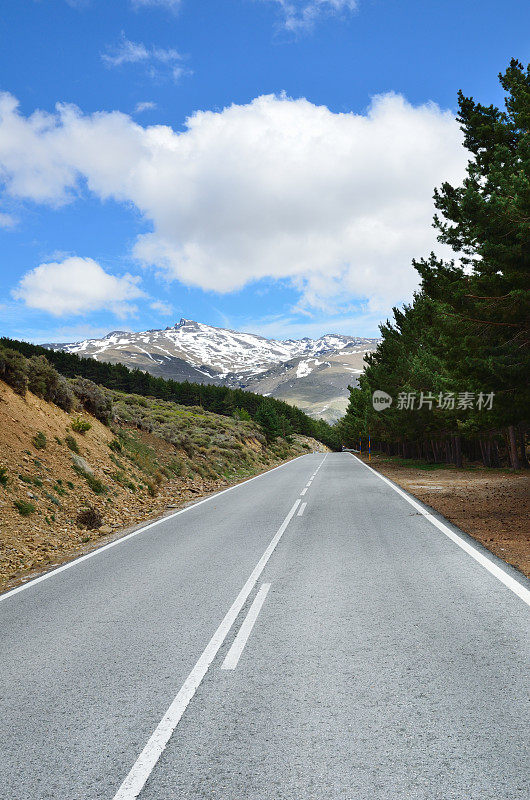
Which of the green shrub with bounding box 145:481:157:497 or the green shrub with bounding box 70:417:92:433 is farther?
the green shrub with bounding box 145:481:157:497

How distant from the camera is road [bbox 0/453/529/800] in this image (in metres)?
2.64

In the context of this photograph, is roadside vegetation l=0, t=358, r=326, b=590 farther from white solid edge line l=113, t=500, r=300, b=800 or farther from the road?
white solid edge line l=113, t=500, r=300, b=800

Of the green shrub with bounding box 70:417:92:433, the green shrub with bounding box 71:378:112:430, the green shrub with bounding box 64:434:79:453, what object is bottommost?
the green shrub with bounding box 64:434:79:453

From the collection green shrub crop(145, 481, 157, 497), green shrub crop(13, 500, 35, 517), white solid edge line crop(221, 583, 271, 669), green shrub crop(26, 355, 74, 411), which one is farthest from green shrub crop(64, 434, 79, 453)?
white solid edge line crop(221, 583, 271, 669)

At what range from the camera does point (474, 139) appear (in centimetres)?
1466

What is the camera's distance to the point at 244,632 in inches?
183

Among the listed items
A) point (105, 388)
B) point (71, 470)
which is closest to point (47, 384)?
point (71, 470)

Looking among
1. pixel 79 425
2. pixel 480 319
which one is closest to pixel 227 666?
pixel 480 319

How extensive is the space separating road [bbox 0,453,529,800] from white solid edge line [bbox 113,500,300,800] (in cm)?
1

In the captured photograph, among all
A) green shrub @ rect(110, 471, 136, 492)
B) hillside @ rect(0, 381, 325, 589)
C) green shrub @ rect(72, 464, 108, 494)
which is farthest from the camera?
green shrub @ rect(110, 471, 136, 492)

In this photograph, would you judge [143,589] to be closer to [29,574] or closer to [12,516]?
[29,574]

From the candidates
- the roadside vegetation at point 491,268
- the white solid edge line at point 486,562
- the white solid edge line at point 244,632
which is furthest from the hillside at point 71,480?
the roadside vegetation at point 491,268

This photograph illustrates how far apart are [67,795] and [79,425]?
48.2ft

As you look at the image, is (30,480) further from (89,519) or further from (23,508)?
(89,519)
